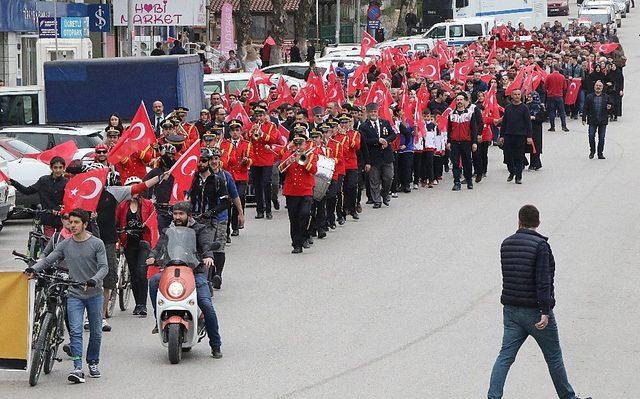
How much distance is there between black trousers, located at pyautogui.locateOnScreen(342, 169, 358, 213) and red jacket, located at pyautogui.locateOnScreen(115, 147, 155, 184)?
4.03m

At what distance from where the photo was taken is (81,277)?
13.0 meters

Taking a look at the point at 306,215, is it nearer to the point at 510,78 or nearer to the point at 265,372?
the point at 265,372

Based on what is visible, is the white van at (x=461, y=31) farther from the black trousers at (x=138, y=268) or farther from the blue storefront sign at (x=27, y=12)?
the black trousers at (x=138, y=268)

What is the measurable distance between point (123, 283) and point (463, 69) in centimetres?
2110

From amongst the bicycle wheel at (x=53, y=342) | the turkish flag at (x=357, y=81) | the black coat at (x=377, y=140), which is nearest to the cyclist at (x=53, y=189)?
the bicycle wheel at (x=53, y=342)

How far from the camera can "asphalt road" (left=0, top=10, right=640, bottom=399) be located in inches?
504

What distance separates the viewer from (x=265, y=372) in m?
13.2

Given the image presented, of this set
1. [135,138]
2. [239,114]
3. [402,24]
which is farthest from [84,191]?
[402,24]

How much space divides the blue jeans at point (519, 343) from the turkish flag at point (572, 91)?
99.7ft

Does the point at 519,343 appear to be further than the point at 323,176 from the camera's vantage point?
No

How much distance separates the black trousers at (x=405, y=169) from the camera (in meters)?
27.3

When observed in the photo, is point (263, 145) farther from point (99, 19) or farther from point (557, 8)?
point (557, 8)

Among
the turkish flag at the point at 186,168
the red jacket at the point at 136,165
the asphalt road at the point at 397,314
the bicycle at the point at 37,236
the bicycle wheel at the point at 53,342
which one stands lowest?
the asphalt road at the point at 397,314

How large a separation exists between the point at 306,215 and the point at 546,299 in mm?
9435
